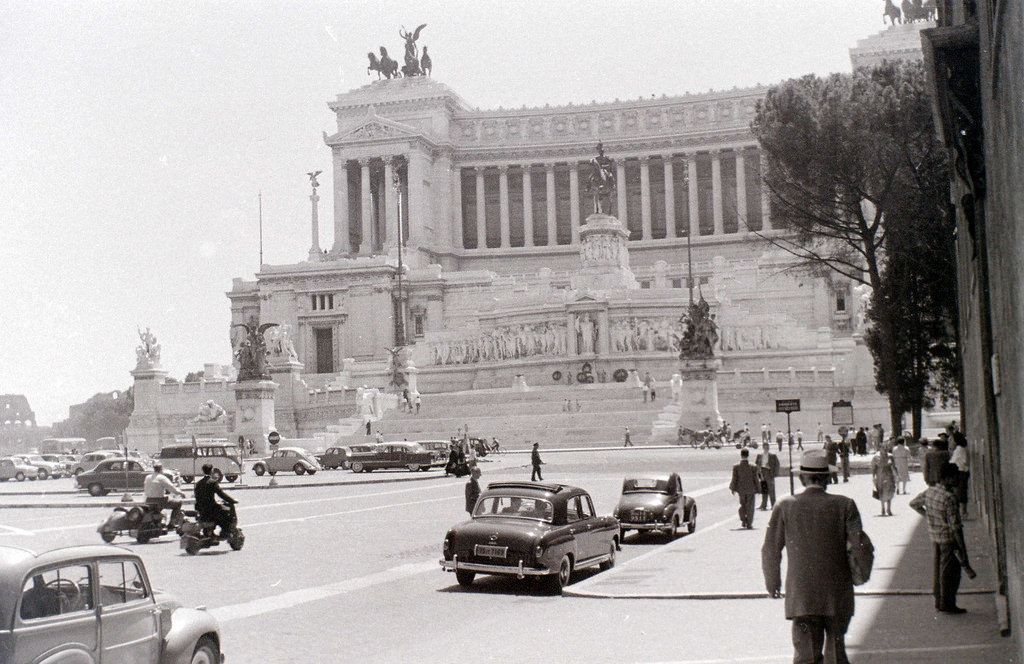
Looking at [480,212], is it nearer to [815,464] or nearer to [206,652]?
[206,652]

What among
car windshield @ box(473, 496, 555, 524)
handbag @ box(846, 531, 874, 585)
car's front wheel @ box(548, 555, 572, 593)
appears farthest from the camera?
car windshield @ box(473, 496, 555, 524)

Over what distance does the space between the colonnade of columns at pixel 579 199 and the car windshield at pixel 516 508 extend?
84.8 meters

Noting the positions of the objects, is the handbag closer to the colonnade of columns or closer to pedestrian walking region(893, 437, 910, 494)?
pedestrian walking region(893, 437, 910, 494)

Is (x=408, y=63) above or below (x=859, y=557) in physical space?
above

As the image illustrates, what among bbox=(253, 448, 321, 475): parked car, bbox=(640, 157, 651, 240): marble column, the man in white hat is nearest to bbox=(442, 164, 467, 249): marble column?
bbox=(640, 157, 651, 240): marble column

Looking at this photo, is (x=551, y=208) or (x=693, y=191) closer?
(x=693, y=191)

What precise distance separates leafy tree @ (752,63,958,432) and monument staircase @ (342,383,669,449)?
16.7 m

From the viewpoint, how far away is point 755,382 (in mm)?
57219

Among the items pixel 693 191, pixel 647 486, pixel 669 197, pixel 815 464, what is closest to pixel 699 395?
pixel 647 486

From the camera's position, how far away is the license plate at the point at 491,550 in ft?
48.5

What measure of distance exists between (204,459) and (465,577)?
27.8 m

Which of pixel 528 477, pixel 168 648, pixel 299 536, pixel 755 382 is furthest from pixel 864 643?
pixel 755 382

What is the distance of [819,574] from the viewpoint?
7.68 m

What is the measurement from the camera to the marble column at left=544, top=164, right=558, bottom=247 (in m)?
102
